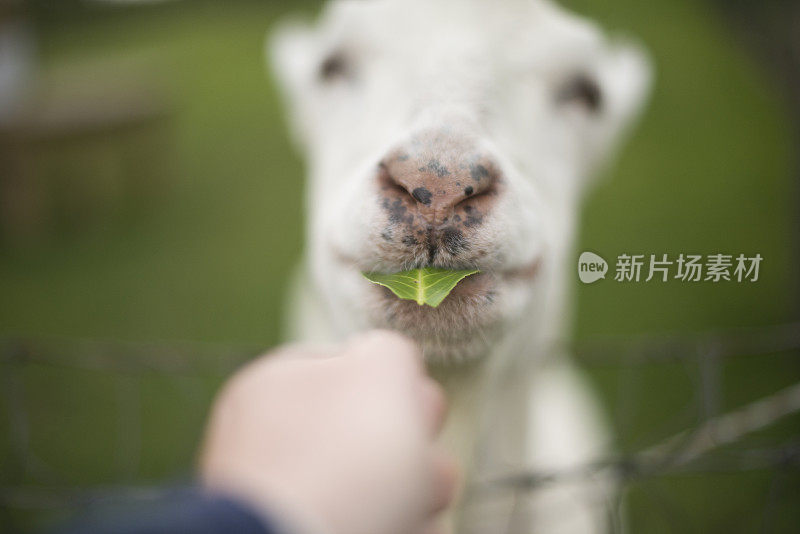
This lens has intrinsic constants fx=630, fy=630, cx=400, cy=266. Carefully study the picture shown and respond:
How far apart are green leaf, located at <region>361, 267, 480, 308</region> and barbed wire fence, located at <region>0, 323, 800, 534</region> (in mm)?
238

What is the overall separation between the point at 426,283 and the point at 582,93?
1.88ft

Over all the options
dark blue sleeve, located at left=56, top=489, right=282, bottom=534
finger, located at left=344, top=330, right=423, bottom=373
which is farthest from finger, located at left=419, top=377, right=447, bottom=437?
dark blue sleeve, located at left=56, top=489, right=282, bottom=534

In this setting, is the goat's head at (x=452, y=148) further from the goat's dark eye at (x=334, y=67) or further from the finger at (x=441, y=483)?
the finger at (x=441, y=483)

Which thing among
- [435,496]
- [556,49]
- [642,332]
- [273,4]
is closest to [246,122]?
[273,4]

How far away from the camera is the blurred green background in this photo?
2062 mm

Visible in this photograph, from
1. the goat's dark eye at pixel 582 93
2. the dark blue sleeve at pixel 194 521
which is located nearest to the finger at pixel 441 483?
the dark blue sleeve at pixel 194 521

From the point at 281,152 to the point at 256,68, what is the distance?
756 millimetres

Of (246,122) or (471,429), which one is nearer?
(471,429)

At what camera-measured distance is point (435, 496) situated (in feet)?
1.44

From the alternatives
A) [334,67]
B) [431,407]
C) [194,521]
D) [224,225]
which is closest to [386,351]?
[431,407]

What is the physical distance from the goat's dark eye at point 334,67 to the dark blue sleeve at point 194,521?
0.82 metres

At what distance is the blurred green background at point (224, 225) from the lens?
2062mm

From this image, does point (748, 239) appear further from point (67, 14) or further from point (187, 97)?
point (67, 14)

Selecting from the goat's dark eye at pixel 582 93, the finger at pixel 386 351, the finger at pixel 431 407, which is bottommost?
the finger at pixel 431 407
